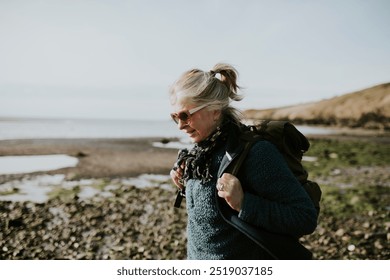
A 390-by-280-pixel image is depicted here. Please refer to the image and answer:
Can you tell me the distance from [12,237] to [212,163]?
514 centimetres

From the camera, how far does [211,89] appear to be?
196 centimetres

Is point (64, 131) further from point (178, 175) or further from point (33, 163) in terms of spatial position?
point (178, 175)

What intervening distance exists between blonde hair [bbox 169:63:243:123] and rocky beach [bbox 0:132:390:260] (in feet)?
12.4

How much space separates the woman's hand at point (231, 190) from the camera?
180 centimetres

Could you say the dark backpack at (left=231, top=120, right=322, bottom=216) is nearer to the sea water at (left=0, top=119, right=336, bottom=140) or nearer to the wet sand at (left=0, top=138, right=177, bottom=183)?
the wet sand at (left=0, top=138, right=177, bottom=183)

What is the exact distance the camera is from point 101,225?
266 inches

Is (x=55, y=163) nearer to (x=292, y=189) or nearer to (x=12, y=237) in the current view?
Answer: (x=12, y=237)

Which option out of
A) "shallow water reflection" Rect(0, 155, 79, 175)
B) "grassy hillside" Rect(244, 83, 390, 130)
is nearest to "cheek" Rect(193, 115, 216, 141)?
"grassy hillside" Rect(244, 83, 390, 130)

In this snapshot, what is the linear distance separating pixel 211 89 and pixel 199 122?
0.18 metres

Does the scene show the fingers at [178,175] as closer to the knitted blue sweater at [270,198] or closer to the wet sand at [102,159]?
the knitted blue sweater at [270,198]

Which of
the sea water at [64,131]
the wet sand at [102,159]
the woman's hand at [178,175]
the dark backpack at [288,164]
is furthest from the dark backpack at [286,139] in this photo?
the sea water at [64,131]

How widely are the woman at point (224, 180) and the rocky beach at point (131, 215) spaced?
3.51m

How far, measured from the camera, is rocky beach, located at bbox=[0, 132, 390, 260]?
5609 millimetres
